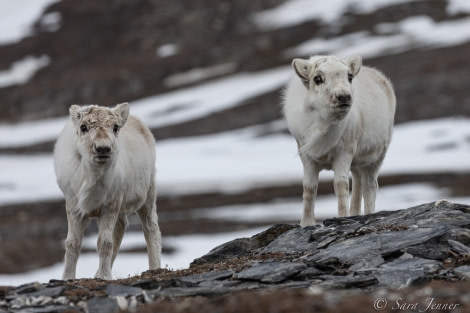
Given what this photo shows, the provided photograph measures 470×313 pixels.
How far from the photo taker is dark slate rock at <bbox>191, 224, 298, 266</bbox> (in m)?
13.8

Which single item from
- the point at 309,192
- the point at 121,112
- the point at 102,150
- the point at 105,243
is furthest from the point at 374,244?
the point at 121,112

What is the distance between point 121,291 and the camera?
10.3 m

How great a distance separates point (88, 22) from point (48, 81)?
15.9m

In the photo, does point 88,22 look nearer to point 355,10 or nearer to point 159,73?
point 159,73

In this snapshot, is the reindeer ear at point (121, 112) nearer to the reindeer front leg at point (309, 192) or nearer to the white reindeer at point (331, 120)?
the white reindeer at point (331, 120)

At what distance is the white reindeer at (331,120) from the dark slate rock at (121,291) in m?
5.06

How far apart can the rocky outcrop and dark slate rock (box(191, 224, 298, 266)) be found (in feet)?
0.06

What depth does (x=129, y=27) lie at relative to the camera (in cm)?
10769

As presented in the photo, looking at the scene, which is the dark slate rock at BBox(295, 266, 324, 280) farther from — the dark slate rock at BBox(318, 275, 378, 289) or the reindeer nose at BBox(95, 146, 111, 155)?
the reindeer nose at BBox(95, 146, 111, 155)

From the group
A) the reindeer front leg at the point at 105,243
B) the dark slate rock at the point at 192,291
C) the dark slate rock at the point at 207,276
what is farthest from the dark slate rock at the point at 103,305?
the reindeer front leg at the point at 105,243

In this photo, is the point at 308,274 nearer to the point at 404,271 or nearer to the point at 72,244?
the point at 404,271

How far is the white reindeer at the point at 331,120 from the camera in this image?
47.3ft

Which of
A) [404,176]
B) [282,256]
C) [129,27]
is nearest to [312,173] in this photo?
[282,256]

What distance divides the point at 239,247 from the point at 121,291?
3.92 metres
